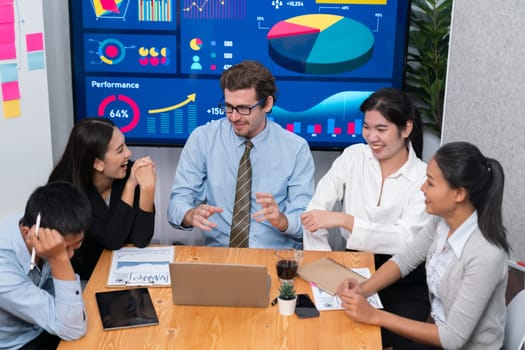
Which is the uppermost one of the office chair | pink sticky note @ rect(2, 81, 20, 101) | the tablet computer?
pink sticky note @ rect(2, 81, 20, 101)

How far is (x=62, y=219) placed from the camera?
1931 mm

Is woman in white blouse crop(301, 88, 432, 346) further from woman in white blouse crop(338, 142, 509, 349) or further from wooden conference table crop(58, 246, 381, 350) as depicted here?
wooden conference table crop(58, 246, 381, 350)

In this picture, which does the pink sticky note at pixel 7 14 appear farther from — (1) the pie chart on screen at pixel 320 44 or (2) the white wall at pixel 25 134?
(1) the pie chart on screen at pixel 320 44

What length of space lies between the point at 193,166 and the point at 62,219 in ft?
3.64

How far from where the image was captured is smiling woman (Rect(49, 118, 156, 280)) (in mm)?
2525

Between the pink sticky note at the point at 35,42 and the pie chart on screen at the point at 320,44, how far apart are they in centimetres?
126

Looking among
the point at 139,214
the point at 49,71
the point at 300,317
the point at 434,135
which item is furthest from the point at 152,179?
the point at 434,135

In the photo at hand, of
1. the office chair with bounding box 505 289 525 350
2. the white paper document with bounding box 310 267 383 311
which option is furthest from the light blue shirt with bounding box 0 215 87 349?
the office chair with bounding box 505 289 525 350

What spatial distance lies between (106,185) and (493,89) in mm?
1800

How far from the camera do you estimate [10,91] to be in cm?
329

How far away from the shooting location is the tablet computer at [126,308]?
1982 mm

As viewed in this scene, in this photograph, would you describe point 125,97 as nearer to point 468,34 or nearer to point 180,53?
point 180,53

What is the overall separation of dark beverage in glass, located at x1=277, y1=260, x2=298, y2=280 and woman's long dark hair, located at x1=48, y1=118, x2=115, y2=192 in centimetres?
91

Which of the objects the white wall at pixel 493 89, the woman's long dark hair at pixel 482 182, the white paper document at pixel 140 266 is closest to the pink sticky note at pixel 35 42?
the white paper document at pixel 140 266
